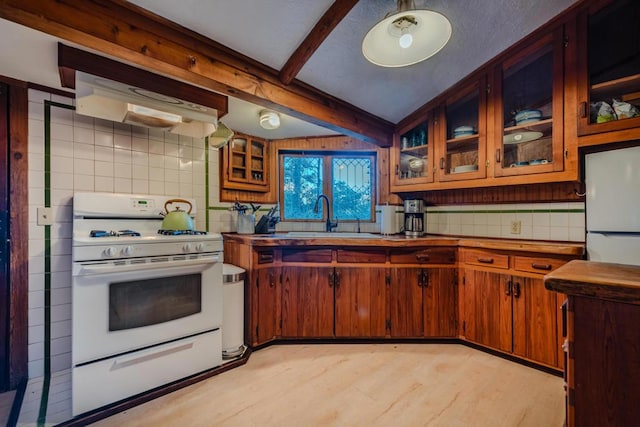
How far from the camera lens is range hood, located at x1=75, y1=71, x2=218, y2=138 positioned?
1597 mm

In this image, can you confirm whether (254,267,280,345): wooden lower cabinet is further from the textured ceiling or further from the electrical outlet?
the textured ceiling

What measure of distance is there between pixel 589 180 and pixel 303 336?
2.33 meters

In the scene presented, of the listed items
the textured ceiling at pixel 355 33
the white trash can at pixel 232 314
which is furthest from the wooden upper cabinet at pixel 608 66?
the white trash can at pixel 232 314

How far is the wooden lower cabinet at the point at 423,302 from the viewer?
2367 mm

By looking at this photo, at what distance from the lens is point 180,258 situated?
1814 mm

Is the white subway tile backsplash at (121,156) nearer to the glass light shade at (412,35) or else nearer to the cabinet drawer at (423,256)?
the glass light shade at (412,35)

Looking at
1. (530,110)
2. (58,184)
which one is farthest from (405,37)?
(58,184)

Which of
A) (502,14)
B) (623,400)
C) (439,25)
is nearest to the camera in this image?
(623,400)

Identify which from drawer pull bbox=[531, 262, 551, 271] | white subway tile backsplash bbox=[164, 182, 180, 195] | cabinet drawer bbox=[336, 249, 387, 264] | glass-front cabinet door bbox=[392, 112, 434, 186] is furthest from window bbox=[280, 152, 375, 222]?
drawer pull bbox=[531, 262, 551, 271]

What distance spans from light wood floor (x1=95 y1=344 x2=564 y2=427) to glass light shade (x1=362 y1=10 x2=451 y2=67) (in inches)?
72.3

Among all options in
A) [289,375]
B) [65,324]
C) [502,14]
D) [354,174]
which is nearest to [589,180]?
[502,14]

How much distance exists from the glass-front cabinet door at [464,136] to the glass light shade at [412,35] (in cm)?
125

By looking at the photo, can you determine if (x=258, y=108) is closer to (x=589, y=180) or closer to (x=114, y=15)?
(x=114, y=15)

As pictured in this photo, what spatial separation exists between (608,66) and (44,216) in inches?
147
